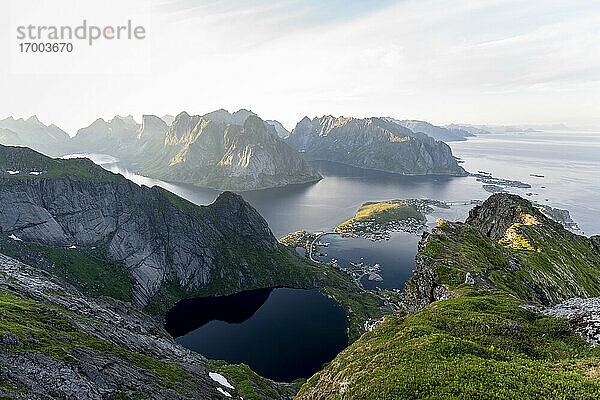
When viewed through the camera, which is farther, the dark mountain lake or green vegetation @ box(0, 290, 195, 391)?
the dark mountain lake

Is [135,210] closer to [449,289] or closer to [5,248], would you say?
[5,248]

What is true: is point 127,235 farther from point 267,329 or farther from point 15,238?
point 267,329

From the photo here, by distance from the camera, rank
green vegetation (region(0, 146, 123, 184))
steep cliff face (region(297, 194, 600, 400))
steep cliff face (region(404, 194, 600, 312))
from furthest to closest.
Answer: green vegetation (region(0, 146, 123, 184)), steep cliff face (region(404, 194, 600, 312)), steep cliff face (region(297, 194, 600, 400))

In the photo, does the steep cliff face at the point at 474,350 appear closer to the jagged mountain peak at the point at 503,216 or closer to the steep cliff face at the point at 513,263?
the steep cliff face at the point at 513,263

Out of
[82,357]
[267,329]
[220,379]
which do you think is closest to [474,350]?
[82,357]

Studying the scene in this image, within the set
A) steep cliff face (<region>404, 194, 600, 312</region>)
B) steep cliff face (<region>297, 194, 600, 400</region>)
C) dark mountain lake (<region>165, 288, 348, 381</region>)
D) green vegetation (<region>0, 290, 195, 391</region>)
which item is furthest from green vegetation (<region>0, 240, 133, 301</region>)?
steep cliff face (<region>404, 194, 600, 312</region>)

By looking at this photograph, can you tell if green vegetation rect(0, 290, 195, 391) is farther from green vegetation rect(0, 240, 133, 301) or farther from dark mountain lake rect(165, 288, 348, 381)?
green vegetation rect(0, 240, 133, 301)
